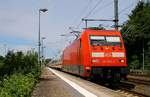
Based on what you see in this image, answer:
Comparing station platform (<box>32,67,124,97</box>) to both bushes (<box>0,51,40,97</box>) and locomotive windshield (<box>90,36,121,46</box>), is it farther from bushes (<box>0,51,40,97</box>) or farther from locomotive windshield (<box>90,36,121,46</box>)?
locomotive windshield (<box>90,36,121,46</box>)

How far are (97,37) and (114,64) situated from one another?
2.43 m

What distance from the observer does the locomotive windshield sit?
95.6 feet

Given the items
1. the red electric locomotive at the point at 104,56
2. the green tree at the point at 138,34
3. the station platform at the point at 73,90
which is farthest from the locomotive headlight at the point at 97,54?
the green tree at the point at 138,34

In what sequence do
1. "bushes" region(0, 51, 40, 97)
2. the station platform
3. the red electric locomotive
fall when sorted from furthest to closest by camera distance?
1. the red electric locomotive
2. the station platform
3. "bushes" region(0, 51, 40, 97)

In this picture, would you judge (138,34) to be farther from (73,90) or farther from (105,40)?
(73,90)

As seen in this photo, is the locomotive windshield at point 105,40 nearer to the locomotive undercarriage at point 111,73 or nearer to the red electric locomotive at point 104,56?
the red electric locomotive at point 104,56

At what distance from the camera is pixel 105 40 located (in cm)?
2931

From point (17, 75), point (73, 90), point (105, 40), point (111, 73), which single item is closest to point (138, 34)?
point (105, 40)

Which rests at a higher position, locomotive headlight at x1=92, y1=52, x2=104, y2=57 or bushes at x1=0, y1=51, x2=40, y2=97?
locomotive headlight at x1=92, y1=52, x2=104, y2=57

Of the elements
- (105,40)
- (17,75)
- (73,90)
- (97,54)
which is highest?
(105,40)

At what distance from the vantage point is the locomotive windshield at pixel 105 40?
29.1 meters

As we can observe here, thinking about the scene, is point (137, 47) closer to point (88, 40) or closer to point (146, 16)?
point (146, 16)

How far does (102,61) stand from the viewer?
28.3 metres

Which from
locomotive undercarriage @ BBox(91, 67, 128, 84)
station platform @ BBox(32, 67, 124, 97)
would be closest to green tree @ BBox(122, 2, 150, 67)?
locomotive undercarriage @ BBox(91, 67, 128, 84)
